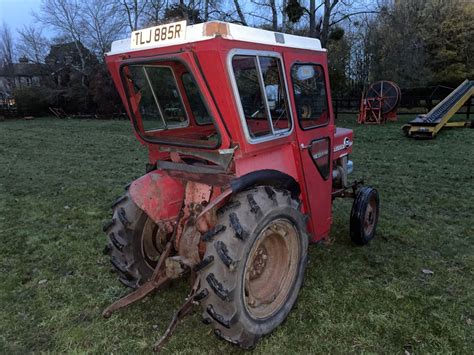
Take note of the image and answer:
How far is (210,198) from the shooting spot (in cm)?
314

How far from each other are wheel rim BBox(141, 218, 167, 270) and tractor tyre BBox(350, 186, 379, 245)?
2087 millimetres

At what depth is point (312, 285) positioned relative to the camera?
11.5 ft

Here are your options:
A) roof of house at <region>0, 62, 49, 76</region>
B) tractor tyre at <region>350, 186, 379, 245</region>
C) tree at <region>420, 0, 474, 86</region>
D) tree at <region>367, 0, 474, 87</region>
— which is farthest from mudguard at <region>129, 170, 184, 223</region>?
roof of house at <region>0, 62, 49, 76</region>

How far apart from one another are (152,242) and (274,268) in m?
1.12

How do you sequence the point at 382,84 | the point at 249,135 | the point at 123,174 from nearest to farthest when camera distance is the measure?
the point at 249,135, the point at 123,174, the point at 382,84

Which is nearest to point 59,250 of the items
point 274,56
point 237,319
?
point 237,319

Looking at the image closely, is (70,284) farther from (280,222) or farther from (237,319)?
(280,222)

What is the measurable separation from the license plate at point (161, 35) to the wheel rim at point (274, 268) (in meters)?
1.48

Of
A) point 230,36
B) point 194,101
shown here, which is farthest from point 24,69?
point 230,36

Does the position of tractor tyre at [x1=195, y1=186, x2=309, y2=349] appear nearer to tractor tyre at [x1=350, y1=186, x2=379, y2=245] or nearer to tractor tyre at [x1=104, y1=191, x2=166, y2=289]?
tractor tyre at [x1=104, y1=191, x2=166, y2=289]

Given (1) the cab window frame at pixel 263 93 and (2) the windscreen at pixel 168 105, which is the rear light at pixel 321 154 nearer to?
(1) the cab window frame at pixel 263 93

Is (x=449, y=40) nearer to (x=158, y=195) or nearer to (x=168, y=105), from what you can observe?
(x=168, y=105)

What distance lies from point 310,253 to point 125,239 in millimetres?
2034

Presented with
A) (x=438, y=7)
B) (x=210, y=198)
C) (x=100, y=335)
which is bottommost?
(x=100, y=335)
